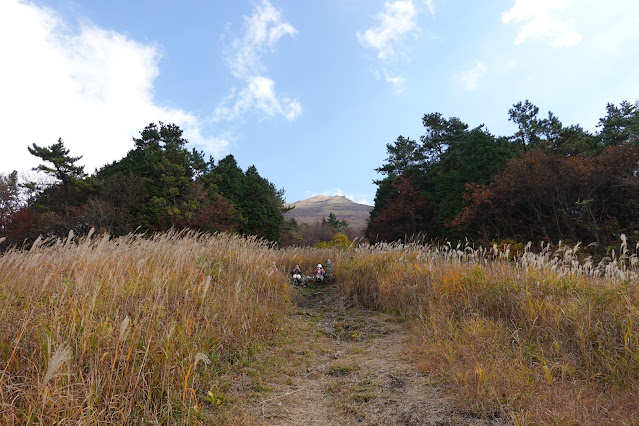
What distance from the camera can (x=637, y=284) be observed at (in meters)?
3.68

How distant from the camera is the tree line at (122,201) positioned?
19156 millimetres

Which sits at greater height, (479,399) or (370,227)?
(370,227)

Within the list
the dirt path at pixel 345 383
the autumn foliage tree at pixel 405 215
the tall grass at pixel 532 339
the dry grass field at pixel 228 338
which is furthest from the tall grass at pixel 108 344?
the autumn foliage tree at pixel 405 215

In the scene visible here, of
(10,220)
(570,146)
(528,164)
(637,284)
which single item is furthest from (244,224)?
(637,284)

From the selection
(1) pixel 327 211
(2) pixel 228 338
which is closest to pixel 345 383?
(2) pixel 228 338

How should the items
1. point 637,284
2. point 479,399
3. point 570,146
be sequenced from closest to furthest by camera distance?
point 479,399 → point 637,284 → point 570,146

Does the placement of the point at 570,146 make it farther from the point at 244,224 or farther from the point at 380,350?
the point at 244,224

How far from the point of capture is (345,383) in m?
2.97

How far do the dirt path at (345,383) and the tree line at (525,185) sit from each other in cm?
1045

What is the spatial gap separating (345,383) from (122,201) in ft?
74.7

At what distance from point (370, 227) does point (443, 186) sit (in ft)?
26.1

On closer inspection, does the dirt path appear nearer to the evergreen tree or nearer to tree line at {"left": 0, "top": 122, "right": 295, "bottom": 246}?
tree line at {"left": 0, "top": 122, "right": 295, "bottom": 246}

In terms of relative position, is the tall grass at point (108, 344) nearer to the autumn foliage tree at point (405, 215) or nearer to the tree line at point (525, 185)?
the tree line at point (525, 185)

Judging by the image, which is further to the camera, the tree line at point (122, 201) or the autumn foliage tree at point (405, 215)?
the autumn foliage tree at point (405, 215)
